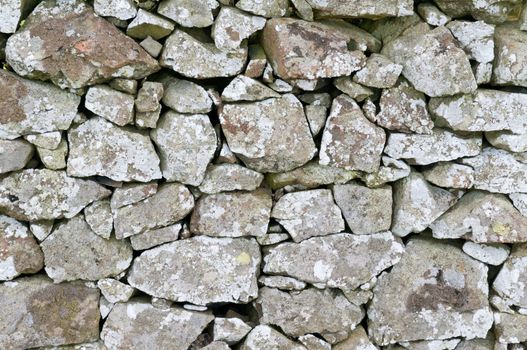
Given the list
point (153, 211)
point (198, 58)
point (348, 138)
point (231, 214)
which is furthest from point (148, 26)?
point (348, 138)

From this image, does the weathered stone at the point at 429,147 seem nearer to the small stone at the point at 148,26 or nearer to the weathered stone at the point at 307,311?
the weathered stone at the point at 307,311

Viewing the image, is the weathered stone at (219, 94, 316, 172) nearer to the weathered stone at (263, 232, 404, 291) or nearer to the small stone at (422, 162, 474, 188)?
the weathered stone at (263, 232, 404, 291)

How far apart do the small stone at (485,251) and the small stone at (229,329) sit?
1.38 metres

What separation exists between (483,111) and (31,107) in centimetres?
237

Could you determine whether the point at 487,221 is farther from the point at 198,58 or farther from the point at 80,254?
the point at 80,254

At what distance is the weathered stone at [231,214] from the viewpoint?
2910 mm

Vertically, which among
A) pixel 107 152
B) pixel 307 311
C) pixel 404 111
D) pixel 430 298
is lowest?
pixel 307 311

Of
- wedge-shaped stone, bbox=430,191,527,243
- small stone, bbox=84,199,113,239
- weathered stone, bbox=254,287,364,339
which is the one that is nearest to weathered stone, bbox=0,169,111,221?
small stone, bbox=84,199,113,239

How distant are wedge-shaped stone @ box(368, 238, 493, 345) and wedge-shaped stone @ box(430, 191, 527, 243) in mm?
173

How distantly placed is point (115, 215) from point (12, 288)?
2.26 feet

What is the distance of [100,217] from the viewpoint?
281 centimetres

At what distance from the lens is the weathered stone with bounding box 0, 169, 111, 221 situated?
2.71 metres

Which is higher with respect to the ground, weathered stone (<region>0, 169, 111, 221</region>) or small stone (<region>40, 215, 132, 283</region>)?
weathered stone (<region>0, 169, 111, 221</region>)

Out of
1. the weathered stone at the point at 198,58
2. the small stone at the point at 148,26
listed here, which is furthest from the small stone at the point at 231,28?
the small stone at the point at 148,26
